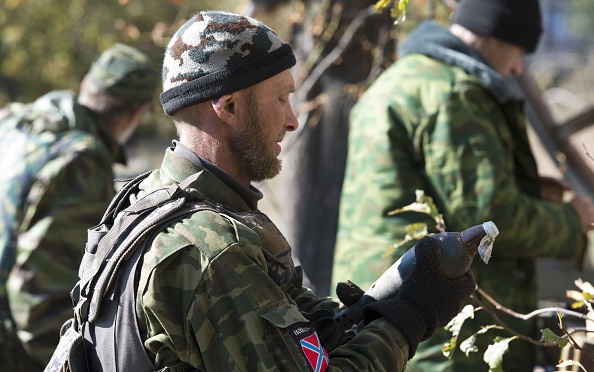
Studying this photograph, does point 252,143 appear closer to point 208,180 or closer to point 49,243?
point 208,180

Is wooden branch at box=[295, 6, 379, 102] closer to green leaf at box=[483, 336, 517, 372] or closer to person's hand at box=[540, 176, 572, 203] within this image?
person's hand at box=[540, 176, 572, 203]

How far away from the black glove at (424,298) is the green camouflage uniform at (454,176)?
114 cm

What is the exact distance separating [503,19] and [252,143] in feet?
5.74

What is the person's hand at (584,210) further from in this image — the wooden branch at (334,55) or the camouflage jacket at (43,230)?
the wooden branch at (334,55)

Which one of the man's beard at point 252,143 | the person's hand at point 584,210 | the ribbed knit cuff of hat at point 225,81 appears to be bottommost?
the person's hand at point 584,210

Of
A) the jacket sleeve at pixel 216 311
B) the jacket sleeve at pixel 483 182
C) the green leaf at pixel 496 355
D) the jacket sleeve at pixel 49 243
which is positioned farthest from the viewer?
the jacket sleeve at pixel 49 243

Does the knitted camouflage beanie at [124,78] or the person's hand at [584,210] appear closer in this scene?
the person's hand at [584,210]

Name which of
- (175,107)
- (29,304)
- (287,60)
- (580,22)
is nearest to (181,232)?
(175,107)

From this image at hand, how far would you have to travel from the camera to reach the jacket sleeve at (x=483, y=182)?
10.6ft

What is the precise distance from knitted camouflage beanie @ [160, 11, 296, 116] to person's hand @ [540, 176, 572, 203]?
1767mm

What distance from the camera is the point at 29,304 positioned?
160 inches

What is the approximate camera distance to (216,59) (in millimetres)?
2193

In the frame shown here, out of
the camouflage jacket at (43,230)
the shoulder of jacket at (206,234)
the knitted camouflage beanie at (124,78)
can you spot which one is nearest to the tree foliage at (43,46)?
the knitted camouflage beanie at (124,78)

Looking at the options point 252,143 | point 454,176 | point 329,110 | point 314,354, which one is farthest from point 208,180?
point 329,110
